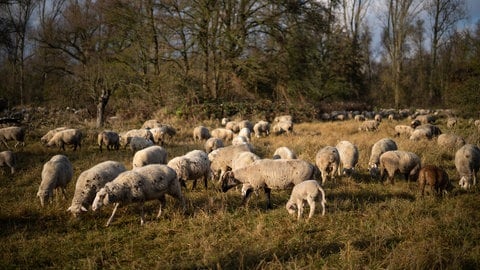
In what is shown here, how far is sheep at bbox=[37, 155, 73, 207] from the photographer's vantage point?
7602 mm

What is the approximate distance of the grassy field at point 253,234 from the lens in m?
4.97

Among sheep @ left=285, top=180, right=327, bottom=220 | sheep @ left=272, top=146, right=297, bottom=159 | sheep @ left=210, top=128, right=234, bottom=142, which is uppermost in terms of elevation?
sheep @ left=210, top=128, right=234, bottom=142

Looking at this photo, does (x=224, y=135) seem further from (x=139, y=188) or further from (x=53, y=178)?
(x=139, y=188)

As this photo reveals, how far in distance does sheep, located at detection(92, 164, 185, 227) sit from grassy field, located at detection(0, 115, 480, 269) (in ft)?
1.52

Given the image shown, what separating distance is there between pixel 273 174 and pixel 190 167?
229 centimetres

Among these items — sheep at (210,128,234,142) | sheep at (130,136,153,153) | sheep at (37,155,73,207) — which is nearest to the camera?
sheep at (37,155,73,207)

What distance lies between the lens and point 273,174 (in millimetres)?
7449

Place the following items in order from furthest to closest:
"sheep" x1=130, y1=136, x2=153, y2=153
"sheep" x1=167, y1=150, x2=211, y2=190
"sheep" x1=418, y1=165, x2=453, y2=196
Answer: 1. "sheep" x1=130, y1=136, x2=153, y2=153
2. "sheep" x1=167, y1=150, x2=211, y2=190
3. "sheep" x1=418, y1=165, x2=453, y2=196

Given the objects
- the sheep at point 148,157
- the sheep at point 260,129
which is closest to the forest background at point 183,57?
the sheep at point 260,129

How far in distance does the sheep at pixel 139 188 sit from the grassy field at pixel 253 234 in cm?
46

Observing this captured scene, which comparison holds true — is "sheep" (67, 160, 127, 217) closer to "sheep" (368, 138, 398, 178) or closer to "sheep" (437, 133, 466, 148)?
"sheep" (368, 138, 398, 178)

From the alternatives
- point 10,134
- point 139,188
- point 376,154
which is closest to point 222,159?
point 139,188

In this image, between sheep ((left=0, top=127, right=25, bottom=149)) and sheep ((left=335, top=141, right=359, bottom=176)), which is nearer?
sheep ((left=335, top=141, right=359, bottom=176))

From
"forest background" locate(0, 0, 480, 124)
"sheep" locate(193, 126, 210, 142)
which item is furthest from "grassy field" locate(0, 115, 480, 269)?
"forest background" locate(0, 0, 480, 124)
